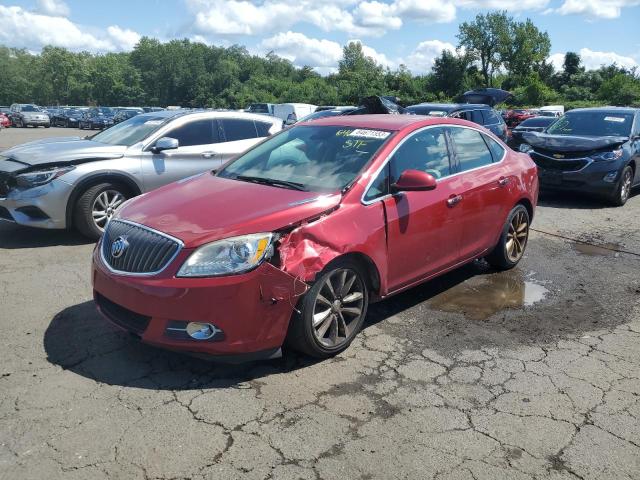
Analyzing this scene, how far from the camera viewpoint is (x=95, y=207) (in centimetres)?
675

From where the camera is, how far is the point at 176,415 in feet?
10.4

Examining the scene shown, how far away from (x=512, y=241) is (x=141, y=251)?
3.98m

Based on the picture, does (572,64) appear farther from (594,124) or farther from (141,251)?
(141,251)

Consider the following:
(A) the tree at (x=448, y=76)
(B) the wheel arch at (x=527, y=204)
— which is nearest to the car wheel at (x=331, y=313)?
(B) the wheel arch at (x=527, y=204)

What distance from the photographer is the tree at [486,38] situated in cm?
8475

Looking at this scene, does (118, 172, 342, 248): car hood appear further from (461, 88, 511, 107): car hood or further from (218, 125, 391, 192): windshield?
(461, 88, 511, 107): car hood

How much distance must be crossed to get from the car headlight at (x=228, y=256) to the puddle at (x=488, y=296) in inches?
84.0

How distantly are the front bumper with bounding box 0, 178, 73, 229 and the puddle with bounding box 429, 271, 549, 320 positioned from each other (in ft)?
14.2

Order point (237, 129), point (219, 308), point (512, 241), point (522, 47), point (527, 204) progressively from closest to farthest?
point (219, 308), point (512, 241), point (527, 204), point (237, 129), point (522, 47)

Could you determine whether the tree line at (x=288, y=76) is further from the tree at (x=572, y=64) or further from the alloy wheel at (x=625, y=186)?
the alloy wheel at (x=625, y=186)

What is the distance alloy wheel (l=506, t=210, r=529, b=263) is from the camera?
5895 mm

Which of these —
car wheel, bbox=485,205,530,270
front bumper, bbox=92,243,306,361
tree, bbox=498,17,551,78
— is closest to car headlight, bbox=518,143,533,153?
car wheel, bbox=485,205,530,270

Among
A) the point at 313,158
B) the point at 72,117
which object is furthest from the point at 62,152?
the point at 72,117

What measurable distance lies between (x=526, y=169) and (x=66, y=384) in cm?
484
